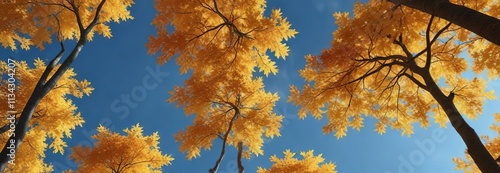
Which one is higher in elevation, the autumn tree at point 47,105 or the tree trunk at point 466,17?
the autumn tree at point 47,105

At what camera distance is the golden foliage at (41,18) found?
996cm

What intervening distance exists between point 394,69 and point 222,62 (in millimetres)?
4875

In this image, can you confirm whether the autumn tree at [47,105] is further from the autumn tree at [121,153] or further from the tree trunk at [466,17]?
the tree trunk at [466,17]

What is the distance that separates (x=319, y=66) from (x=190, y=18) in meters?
3.66

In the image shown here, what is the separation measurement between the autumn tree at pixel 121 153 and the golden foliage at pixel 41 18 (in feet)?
13.4

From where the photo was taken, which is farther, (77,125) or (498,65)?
(77,125)

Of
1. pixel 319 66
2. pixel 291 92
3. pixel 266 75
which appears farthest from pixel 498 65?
pixel 266 75

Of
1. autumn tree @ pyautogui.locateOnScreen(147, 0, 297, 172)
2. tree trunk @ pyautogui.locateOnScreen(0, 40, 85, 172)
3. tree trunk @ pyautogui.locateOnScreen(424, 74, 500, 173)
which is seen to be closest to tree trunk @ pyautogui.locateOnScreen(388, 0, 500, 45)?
tree trunk @ pyautogui.locateOnScreen(424, 74, 500, 173)

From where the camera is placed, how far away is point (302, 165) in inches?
481

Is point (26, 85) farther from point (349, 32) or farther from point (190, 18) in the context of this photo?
point (349, 32)

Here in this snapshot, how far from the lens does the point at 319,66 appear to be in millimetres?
8008

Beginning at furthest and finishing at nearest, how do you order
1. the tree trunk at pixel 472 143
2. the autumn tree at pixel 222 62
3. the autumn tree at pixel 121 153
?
the autumn tree at pixel 121 153
the autumn tree at pixel 222 62
the tree trunk at pixel 472 143

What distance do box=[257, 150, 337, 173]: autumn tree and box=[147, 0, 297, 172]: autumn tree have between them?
1346 mm

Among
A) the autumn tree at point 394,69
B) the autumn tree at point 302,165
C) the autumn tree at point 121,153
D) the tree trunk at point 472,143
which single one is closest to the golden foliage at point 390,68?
the autumn tree at point 394,69
